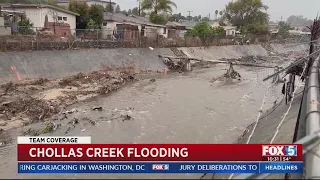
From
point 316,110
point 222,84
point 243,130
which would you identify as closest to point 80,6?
point 222,84

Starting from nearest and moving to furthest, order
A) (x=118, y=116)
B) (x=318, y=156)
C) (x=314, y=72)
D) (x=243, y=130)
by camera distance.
→ (x=318, y=156), (x=314, y=72), (x=243, y=130), (x=118, y=116)

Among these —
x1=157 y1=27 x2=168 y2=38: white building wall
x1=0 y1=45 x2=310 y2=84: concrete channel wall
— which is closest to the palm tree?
x1=157 y1=27 x2=168 y2=38: white building wall

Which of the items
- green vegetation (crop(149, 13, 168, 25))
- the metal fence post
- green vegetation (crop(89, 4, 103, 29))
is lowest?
the metal fence post

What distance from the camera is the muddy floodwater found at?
1152 centimetres

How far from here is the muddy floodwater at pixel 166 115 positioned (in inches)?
454

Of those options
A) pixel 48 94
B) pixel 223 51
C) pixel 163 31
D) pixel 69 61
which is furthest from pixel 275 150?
pixel 163 31

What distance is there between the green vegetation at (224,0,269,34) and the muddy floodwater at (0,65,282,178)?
151ft

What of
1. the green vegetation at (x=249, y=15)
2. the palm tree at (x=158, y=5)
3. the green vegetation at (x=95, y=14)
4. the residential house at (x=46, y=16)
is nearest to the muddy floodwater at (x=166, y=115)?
the residential house at (x=46, y=16)

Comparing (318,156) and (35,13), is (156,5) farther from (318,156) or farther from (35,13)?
(318,156)

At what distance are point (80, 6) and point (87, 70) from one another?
664 inches

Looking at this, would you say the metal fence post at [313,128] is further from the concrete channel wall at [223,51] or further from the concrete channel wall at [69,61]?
the concrete channel wall at [223,51]

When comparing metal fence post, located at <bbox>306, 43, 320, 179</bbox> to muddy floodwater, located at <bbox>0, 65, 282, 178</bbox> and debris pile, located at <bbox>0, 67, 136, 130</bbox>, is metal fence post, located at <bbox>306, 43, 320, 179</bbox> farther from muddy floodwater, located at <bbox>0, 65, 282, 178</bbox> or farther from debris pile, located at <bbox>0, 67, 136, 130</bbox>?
debris pile, located at <bbox>0, 67, 136, 130</bbox>

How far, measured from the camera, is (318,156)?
14.1 feet

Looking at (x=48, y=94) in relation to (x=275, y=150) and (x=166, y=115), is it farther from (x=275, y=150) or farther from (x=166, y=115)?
(x=275, y=150)
